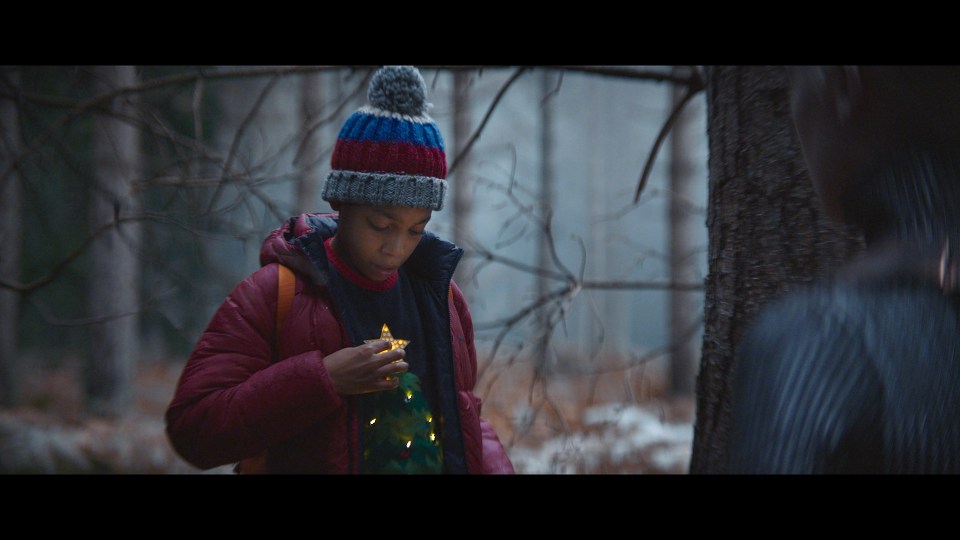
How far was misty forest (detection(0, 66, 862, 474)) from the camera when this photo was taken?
1.60 m

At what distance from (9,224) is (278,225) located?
6.92 feet

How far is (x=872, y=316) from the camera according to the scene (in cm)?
104

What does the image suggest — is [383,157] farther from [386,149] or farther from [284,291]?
[284,291]

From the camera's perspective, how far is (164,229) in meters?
2.47

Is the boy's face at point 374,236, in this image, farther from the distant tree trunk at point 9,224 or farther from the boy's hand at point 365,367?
the distant tree trunk at point 9,224

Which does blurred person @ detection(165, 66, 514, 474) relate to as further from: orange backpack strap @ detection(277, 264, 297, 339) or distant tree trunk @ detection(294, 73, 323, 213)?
distant tree trunk @ detection(294, 73, 323, 213)

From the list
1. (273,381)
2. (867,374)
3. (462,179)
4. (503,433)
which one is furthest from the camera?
(462,179)

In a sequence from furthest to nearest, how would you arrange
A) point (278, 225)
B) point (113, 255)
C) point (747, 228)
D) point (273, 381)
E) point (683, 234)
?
1. point (683, 234)
2. point (113, 255)
3. point (278, 225)
4. point (747, 228)
5. point (273, 381)

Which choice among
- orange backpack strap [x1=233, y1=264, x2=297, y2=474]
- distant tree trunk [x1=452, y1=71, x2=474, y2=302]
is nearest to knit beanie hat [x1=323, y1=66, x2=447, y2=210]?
orange backpack strap [x1=233, y1=264, x2=297, y2=474]

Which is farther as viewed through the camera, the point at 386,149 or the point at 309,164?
the point at 309,164

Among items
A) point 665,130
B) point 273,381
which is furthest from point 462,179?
point 273,381

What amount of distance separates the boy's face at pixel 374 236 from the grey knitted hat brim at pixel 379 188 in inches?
0.8

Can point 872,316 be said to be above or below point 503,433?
above

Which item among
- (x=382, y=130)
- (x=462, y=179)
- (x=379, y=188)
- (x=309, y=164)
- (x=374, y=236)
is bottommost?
(x=374, y=236)
